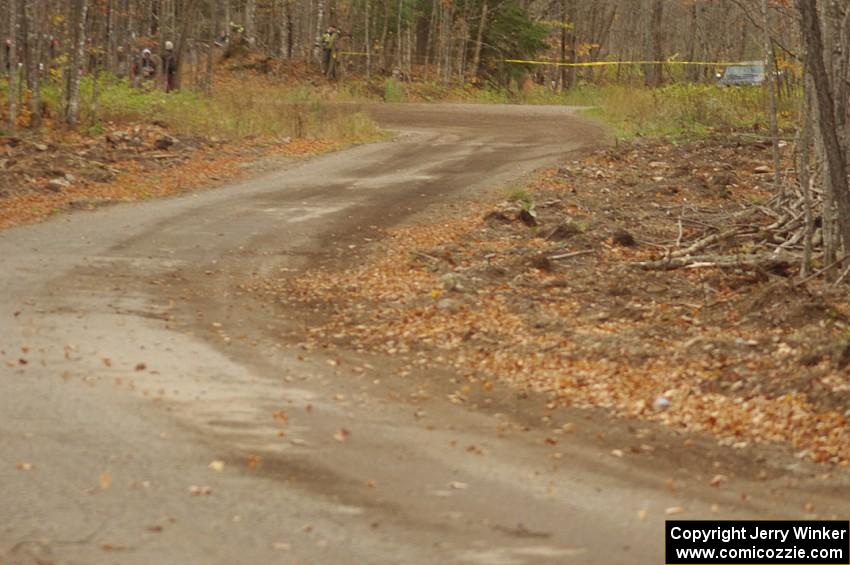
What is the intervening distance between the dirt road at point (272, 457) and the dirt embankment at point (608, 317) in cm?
53

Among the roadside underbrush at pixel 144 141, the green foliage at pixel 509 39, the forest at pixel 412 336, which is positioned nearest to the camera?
the forest at pixel 412 336

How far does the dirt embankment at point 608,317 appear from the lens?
8.68 meters

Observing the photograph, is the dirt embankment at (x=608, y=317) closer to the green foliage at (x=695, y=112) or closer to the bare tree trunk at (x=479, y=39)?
the green foliage at (x=695, y=112)

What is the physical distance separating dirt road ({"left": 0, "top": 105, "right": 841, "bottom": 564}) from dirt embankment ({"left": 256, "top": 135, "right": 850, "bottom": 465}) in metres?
0.53

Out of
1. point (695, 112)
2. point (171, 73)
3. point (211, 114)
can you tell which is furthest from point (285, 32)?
point (695, 112)

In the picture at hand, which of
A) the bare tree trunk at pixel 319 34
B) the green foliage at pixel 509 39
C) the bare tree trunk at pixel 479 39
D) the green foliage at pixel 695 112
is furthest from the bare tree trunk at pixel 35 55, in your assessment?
the green foliage at pixel 509 39

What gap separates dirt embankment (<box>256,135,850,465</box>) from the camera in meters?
8.68

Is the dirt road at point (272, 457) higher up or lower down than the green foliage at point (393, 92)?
lower down

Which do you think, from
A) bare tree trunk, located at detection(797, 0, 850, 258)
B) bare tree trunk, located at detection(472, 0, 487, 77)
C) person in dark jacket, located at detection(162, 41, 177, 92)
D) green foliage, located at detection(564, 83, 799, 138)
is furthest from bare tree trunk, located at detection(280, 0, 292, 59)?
bare tree trunk, located at detection(797, 0, 850, 258)

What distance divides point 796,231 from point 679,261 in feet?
6.41

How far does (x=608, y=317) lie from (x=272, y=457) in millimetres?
5148

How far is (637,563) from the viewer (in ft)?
18.5

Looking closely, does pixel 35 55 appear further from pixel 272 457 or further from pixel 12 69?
pixel 272 457

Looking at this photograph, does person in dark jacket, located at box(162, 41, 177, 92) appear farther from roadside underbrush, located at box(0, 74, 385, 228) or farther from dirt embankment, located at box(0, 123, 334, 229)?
dirt embankment, located at box(0, 123, 334, 229)
